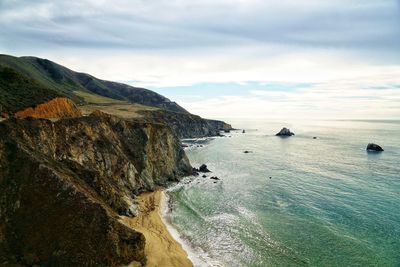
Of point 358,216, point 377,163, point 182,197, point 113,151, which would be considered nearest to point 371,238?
point 358,216

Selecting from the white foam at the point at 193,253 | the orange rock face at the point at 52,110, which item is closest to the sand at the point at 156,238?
the white foam at the point at 193,253

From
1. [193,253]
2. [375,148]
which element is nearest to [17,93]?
[193,253]

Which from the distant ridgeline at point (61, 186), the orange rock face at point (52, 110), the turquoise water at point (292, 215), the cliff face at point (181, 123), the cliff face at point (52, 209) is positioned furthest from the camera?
the cliff face at point (181, 123)

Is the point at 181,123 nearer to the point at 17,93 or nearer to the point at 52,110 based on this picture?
the point at 52,110

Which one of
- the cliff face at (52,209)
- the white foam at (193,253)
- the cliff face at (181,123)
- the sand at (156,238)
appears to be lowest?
the white foam at (193,253)

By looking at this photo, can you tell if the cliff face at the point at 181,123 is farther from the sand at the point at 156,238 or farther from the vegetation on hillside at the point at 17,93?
the sand at the point at 156,238

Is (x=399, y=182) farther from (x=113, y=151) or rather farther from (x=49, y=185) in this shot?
(x=49, y=185)

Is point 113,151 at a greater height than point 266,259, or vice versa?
point 113,151
